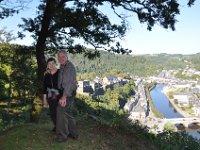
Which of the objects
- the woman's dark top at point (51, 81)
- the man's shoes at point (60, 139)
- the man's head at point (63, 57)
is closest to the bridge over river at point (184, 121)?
the man's shoes at point (60, 139)

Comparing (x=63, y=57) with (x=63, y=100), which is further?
(x=63, y=57)

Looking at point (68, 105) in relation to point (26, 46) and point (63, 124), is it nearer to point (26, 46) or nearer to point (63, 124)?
→ point (63, 124)

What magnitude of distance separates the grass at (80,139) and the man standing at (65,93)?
28cm

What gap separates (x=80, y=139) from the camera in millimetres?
8203

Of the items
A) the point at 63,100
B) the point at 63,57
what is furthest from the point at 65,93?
the point at 63,57

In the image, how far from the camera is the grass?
756cm

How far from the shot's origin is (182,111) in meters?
123

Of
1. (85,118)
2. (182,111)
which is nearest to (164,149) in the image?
(85,118)

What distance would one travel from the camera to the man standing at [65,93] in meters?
7.30

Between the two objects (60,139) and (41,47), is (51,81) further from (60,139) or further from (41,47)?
(41,47)

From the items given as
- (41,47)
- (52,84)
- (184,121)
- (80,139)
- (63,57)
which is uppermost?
(41,47)

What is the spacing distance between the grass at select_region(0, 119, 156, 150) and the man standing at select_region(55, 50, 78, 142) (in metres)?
0.28

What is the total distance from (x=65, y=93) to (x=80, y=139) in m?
1.45

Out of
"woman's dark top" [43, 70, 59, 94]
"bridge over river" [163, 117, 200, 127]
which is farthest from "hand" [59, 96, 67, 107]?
"bridge over river" [163, 117, 200, 127]
